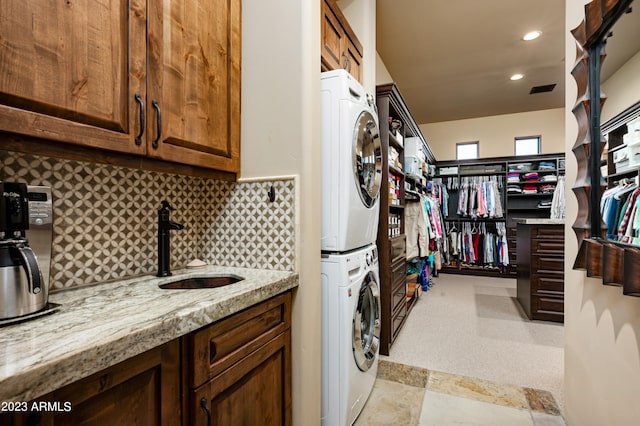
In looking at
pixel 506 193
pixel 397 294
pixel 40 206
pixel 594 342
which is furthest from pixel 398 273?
pixel 506 193

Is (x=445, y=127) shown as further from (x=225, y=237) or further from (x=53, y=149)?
(x=53, y=149)

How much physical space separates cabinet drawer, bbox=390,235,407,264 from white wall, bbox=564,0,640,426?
4.03 ft

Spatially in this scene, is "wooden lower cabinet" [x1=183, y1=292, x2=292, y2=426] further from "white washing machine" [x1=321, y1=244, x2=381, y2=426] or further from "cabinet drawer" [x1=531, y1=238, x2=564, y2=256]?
"cabinet drawer" [x1=531, y1=238, x2=564, y2=256]

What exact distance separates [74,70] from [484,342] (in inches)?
128

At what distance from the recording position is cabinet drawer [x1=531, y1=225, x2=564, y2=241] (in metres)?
3.06

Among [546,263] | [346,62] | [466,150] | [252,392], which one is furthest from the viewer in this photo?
[466,150]

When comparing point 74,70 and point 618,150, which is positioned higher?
point 74,70

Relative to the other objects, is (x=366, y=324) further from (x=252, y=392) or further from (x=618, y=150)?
Result: (x=618, y=150)

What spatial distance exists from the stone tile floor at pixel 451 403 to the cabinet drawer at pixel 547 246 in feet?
5.44

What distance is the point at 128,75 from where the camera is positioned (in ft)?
3.15

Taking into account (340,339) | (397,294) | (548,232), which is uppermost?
(548,232)

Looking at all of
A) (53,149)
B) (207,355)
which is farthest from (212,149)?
(207,355)

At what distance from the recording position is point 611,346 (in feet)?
3.79

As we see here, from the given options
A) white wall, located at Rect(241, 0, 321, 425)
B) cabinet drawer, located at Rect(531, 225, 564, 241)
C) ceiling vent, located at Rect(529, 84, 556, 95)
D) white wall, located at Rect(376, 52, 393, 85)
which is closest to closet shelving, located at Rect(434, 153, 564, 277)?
ceiling vent, located at Rect(529, 84, 556, 95)
